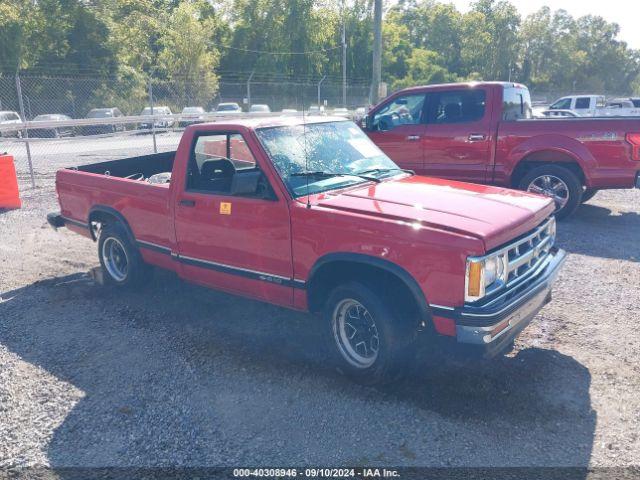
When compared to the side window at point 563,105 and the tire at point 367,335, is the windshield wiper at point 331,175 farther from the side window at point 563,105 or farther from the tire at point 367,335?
the side window at point 563,105

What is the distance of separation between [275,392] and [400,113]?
20.8 ft

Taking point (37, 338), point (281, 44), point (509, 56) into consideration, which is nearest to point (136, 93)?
point (281, 44)

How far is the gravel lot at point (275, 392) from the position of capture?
3.36m

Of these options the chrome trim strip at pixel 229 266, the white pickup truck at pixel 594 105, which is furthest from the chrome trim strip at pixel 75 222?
the white pickup truck at pixel 594 105

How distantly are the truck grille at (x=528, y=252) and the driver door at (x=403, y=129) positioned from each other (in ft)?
15.5

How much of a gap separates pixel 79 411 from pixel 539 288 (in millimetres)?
3266

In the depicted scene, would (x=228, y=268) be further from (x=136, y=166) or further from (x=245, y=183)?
(x=136, y=166)

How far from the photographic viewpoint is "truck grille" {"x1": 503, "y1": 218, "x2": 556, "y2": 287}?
12.4 ft

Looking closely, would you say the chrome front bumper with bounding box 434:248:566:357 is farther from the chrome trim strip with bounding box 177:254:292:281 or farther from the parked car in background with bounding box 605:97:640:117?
the parked car in background with bounding box 605:97:640:117

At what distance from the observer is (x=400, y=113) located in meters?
9.27

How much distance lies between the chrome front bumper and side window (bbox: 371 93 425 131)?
18.5 feet

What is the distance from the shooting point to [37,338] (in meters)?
5.04

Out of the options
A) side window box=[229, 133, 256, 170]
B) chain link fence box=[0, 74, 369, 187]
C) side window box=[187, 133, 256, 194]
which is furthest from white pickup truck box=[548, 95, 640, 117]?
side window box=[187, 133, 256, 194]

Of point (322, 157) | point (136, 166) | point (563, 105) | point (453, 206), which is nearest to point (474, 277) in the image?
point (453, 206)
